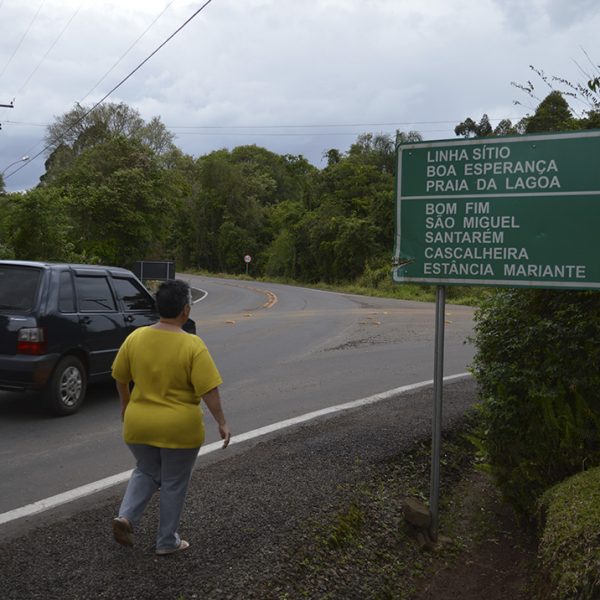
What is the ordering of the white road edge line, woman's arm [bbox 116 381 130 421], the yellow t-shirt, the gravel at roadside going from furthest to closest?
the white road edge line < woman's arm [bbox 116 381 130 421] < the yellow t-shirt < the gravel at roadside

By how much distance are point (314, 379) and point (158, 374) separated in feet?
22.5

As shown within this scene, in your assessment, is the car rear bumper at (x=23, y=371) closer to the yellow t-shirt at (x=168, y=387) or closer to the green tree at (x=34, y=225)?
the yellow t-shirt at (x=168, y=387)

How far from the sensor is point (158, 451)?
13.9 ft

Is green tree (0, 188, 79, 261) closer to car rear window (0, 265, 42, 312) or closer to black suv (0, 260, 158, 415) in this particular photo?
black suv (0, 260, 158, 415)

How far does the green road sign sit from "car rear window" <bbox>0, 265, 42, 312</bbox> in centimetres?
490

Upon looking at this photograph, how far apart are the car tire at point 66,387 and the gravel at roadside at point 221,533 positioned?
Answer: 95.6 inches

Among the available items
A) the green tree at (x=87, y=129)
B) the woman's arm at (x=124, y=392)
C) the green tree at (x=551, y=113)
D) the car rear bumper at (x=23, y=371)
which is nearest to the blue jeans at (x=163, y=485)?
the woman's arm at (x=124, y=392)

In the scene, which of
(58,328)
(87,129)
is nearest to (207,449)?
(58,328)

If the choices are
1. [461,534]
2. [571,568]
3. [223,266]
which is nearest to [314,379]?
[461,534]

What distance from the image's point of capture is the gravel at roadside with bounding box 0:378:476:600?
149 inches

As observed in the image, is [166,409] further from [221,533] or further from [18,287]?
[18,287]

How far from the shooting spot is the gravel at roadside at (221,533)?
12.4 feet

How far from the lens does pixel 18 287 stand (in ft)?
26.3

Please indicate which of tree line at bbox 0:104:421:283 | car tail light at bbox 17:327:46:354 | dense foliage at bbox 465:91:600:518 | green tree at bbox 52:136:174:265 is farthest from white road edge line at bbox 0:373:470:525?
green tree at bbox 52:136:174:265
